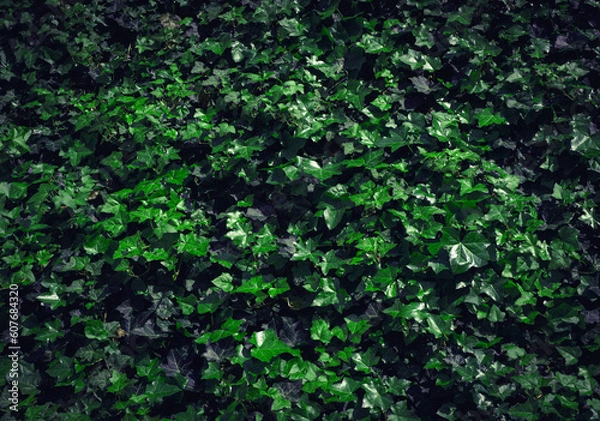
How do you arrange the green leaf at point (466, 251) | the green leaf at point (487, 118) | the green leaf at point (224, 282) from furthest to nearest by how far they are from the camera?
A: the green leaf at point (487, 118), the green leaf at point (224, 282), the green leaf at point (466, 251)

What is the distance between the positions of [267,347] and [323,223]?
23.6 inches

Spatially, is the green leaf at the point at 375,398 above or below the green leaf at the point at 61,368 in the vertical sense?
above

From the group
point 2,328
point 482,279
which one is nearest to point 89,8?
point 2,328

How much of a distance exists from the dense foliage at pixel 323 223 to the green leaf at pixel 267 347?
0.01m

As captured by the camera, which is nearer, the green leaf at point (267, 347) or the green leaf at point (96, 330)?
the green leaf at point (267, 347)

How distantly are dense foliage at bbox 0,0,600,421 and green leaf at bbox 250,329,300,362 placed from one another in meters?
0.01

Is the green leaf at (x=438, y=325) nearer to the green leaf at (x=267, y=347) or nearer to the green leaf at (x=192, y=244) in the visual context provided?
the green leaf at (x=267, y=347)

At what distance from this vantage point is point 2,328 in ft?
7.94

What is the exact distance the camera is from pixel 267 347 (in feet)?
7.08

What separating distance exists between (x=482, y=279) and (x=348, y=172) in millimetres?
760

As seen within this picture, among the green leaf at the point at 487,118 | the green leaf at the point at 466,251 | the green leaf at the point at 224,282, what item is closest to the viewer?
the green leaf at the point at 466,251

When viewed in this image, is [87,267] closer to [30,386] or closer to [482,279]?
[30,386]

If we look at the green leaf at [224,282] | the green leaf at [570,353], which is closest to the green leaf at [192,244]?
the green leaf at [224,282]

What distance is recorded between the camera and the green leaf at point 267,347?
2141 millimetres
